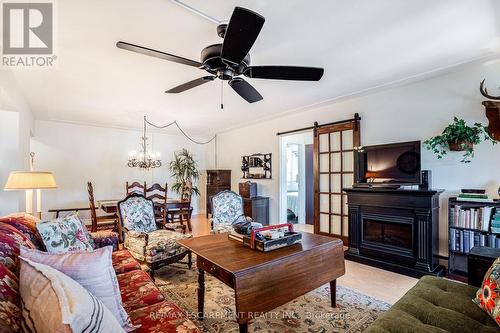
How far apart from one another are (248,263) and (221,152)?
5539 mm

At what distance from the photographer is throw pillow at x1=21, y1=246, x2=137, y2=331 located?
1.10 m

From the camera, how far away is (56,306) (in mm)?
780

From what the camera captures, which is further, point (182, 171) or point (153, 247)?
point (182, 171)

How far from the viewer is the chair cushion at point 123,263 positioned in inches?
80.0

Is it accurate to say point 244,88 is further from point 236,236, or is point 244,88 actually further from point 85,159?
point 85,159

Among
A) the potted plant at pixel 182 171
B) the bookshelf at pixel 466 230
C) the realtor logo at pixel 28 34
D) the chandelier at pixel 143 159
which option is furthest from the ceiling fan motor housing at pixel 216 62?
the potted plant at pixel 182 171

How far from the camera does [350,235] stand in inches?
141

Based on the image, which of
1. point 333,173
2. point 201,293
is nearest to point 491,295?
point 201,293

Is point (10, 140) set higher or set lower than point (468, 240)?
higher

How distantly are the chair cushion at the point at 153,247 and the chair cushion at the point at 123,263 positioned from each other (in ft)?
1.17

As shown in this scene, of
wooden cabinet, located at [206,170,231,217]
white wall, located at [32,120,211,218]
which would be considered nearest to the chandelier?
white wall, located at [32,120,211,218]

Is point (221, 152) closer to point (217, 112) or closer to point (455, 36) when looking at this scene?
point (217, 112)

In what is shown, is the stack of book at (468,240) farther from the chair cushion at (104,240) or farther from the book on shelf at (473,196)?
the chair cushion at (104,240)

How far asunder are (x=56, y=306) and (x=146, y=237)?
86.3 inches
